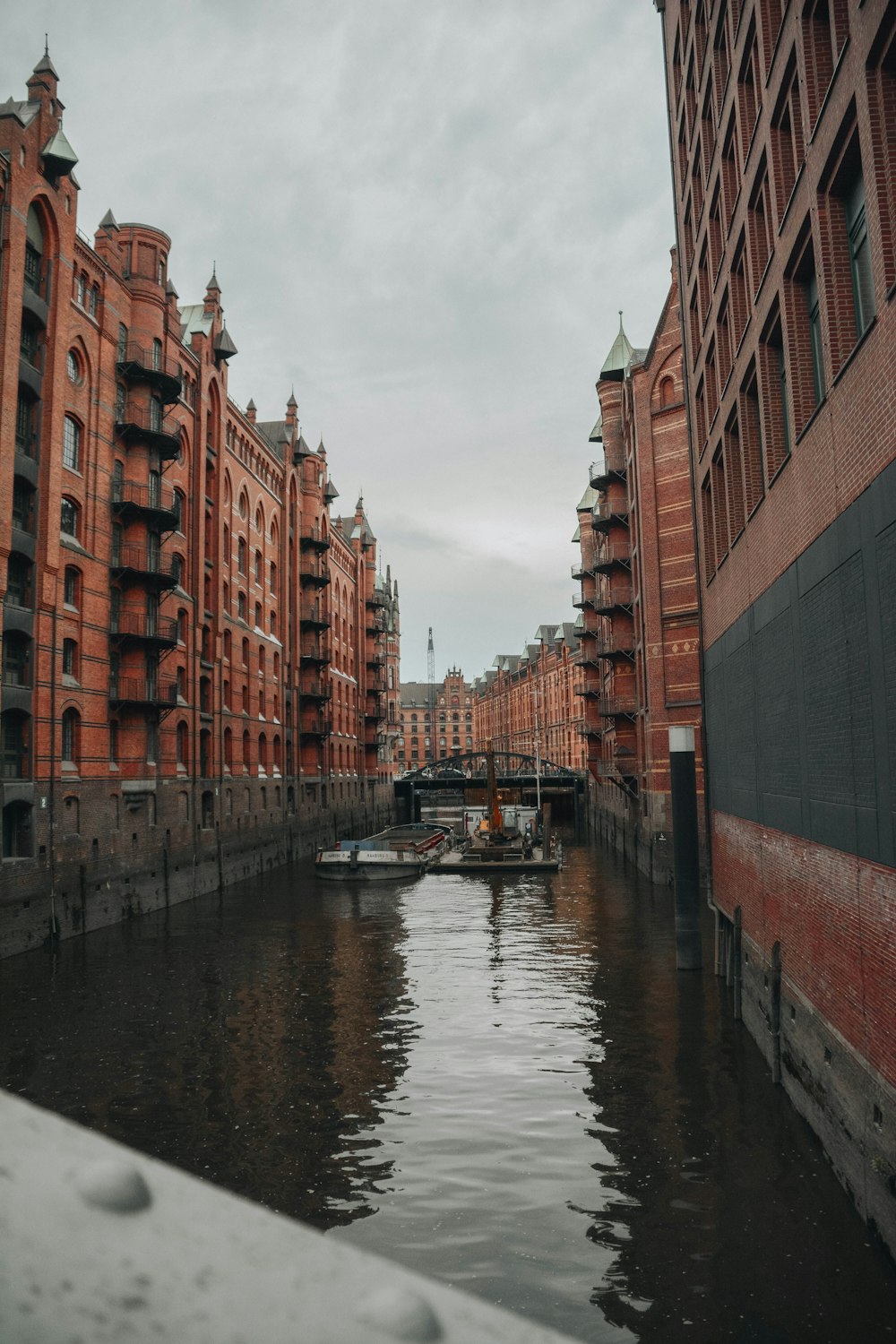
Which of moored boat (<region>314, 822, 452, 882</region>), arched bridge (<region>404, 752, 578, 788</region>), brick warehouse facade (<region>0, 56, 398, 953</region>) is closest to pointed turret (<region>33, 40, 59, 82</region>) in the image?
brick warehouse facade (<region>0, 56, 398, 953</region>)

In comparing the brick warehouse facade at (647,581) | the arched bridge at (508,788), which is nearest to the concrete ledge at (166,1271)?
the brick warehouse facade at (647,581)

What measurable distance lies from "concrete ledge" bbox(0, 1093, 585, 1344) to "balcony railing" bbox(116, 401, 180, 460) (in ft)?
107

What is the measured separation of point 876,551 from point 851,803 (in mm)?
2660

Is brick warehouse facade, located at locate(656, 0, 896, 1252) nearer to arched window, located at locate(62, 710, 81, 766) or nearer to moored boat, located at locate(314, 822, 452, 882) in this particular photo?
arched window, located at locate(62, 710, 81, 766)

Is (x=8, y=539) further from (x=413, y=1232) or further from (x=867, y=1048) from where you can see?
(x=867, y=1048)

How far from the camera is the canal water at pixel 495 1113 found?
28.5 ft

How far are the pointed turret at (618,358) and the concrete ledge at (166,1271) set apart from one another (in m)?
52.1

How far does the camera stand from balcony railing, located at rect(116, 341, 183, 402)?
102ft

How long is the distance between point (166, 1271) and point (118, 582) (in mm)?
32150

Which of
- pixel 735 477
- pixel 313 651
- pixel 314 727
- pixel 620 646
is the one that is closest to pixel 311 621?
pixel 313 651

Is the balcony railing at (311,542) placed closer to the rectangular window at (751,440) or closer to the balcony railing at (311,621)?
the balcony railing at (311,621)

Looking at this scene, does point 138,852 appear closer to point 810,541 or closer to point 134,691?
point 134,691

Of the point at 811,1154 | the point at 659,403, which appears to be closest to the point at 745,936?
the point at 811,1154

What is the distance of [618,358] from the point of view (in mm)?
49938
